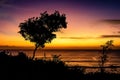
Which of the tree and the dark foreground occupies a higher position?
the tree

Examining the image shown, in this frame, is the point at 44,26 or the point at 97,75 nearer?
the point at 97,75

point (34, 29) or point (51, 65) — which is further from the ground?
point (34, 29)

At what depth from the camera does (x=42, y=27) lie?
43719mm

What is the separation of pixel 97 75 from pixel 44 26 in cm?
1243

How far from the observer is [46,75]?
87.5ft

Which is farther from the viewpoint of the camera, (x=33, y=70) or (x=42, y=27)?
(x=42, y=27)

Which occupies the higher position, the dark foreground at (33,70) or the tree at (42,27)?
the tree at (42,27)

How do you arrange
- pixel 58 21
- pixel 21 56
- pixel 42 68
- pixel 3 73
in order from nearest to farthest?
pixel 3 73
pixel 42 68
pixel 21 56
pixel 58 21

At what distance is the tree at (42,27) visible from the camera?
4294 centimetres

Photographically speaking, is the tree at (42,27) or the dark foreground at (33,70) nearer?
the dark foreground at (33,70)

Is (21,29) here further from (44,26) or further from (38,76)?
(38,76)

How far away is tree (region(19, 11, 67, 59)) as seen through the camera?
42.9 metres

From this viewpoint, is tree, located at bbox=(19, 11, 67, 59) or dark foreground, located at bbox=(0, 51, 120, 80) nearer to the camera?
dark foreground, located at bbox=(0, 51, 120, 80)

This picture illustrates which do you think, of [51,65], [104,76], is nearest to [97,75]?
[104,76]
